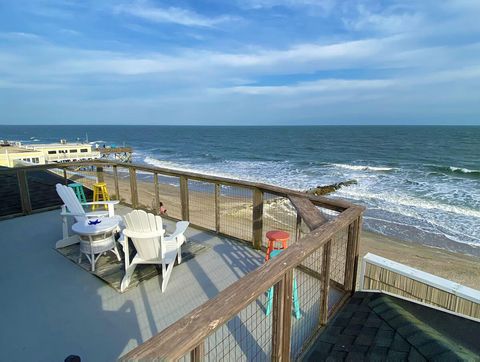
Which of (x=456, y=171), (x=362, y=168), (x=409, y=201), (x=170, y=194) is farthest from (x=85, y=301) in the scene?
(x=456, y=171)

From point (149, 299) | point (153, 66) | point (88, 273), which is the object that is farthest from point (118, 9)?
point (153, 66)

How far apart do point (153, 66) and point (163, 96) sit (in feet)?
81.1

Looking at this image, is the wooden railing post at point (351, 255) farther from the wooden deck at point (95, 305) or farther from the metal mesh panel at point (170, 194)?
the metal mesh panel at point (170, 194)

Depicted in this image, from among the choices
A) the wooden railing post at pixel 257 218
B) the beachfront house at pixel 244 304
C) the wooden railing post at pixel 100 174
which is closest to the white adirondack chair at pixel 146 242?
the beachfront house at pixel 244 304

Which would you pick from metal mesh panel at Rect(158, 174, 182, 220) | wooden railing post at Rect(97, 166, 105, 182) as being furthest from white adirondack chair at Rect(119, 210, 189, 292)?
metal mesh panel at Rect(158, 174, 182, 220)

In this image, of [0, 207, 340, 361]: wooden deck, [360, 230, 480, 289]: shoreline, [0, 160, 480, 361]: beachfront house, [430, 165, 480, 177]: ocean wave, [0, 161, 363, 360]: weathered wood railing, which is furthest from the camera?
[430, 165, 480, 177]: ocean wave

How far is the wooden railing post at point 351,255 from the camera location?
8.00 feet

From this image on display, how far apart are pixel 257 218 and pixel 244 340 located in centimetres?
174

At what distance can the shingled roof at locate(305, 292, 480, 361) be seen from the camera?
4.96ft

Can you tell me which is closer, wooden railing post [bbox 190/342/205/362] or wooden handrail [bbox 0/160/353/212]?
wooden railing post [bbox 190/342/205/362]

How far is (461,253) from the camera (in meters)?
9.37

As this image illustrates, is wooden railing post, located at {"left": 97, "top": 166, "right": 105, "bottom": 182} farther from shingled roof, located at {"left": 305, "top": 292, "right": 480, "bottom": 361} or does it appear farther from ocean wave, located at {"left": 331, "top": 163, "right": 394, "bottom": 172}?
ocean wave, located at {"left": 331, "top": 163, "right": 394, "bottom": 172}

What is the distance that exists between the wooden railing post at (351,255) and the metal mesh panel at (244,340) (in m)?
0.79

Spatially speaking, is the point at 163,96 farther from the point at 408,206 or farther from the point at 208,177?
the point at 208,177
